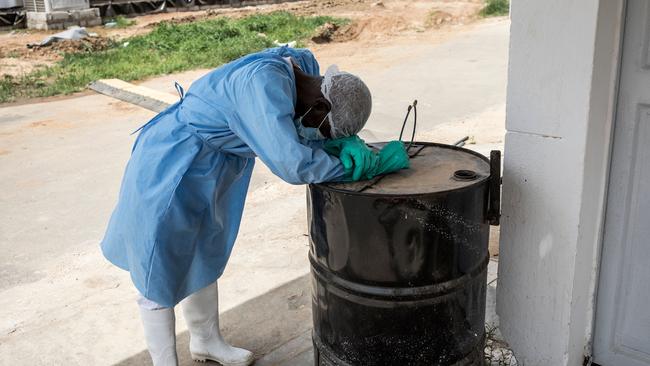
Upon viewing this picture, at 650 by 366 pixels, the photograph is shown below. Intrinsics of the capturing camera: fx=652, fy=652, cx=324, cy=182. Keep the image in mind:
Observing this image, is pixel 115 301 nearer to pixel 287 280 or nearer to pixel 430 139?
pixel 287 280

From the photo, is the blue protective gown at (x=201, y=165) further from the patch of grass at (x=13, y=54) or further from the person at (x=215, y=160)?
the patch of grass at (x=13, y=54)

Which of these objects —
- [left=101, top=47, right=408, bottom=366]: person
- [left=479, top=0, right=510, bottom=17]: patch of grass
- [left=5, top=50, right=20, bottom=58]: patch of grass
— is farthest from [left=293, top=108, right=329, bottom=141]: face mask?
[left=479, top=0, right=510, bottom=17]: patch of grass

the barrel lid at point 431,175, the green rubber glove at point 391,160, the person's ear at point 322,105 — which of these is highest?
the person's ear at point 322,105

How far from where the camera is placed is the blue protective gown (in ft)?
7.13

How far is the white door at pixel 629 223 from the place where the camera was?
92.4 inches

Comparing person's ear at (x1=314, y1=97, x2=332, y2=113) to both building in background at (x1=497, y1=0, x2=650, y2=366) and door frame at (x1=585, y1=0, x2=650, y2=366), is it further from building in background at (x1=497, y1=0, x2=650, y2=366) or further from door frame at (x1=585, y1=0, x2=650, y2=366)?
door frame at (x1=585, y1=0, x2=650, y2=366)

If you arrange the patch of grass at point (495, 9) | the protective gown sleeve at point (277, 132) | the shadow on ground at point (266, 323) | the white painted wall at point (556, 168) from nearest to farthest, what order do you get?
the protective gown sleeve at point (277, 132), the white painted wall at point (556, 168), the shadow on ground at point (266, 323), the patch of grass at point (495, 9)

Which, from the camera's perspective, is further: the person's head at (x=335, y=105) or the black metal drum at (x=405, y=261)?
the person's head at (x=335, y=105)

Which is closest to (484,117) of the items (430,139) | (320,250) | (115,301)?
(430,139)

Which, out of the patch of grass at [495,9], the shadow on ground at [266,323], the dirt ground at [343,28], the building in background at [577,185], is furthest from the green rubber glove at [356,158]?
the patch of grass at [495,9]

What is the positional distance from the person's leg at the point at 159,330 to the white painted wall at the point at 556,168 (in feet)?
4.63

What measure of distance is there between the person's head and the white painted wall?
59 centimetres

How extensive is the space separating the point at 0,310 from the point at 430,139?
442cm

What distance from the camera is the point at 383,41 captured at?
14.2 m
